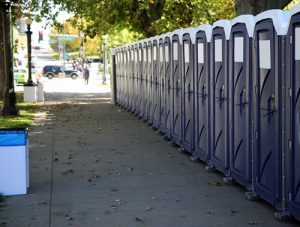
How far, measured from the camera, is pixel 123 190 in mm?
8586

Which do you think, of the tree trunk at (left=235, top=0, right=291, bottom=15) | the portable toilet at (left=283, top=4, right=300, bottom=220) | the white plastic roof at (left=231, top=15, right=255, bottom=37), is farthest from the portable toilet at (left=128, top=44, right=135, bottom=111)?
the portable toilet at (left=283, top=4, right=300, bottom=220)

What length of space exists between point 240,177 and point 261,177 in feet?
2.81

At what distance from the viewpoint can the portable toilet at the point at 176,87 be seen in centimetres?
1205

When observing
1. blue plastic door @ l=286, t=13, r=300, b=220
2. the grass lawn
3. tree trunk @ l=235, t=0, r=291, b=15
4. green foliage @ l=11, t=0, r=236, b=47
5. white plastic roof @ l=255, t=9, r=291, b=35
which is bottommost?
the grass lawn

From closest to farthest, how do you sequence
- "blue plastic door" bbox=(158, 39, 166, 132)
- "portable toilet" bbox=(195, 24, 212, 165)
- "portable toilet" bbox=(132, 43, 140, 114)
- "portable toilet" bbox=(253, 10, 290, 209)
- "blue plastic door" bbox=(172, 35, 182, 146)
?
"portable toilet" bbox=(253, 10, 290, 209) → "portable toilet" bbox=(195, 24, 212, 165) → "blue plastic door" bbox=(172, 35, 182, 146) → "blue plastic door" bbox=(158, 39, 166, 132) → "portable toilet" bbox=(132, 43, 140, 114)

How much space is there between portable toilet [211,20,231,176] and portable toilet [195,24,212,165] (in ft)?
0.87

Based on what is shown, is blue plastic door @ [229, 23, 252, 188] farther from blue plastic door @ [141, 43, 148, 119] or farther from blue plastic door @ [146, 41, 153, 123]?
blue plastic door @ [141, 43, 148, 119]

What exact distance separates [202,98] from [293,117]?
392cm

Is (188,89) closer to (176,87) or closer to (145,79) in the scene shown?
(176,87)

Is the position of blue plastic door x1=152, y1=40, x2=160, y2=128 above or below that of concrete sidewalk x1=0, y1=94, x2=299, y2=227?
above

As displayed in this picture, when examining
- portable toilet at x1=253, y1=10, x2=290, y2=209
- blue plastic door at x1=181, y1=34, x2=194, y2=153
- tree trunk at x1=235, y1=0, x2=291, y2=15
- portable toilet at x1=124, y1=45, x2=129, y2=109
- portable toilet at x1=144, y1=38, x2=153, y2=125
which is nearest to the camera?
portable toilet at x1=253, y1=10, x2=290, y2=209

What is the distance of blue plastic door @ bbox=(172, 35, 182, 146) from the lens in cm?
1220

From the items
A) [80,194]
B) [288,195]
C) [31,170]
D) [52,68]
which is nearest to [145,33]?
[31,170]

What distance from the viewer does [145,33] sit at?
2773 cm
